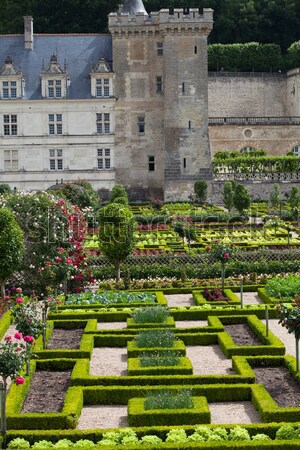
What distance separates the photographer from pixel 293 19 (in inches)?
2386

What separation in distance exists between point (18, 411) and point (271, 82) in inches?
1970

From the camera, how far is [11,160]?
44562 millimetres

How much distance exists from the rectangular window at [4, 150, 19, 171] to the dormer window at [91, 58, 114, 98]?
5.41 meters

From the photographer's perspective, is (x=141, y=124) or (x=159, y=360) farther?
(x=141, y=124)

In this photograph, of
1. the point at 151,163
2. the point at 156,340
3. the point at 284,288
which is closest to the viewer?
the point at 156,340

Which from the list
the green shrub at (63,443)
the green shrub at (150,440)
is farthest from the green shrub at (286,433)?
the green shrub at (63,443)

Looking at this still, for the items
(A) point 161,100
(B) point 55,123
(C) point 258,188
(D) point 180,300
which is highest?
(A) point 161,100

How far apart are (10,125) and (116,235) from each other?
2288cm

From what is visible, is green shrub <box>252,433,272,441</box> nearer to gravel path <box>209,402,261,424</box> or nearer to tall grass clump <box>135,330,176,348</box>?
gravel path <box>209,402,261,424</box>

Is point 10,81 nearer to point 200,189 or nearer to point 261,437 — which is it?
point 200,189

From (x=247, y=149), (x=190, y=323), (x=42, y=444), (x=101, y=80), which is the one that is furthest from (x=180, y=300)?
(x=247, y=149)

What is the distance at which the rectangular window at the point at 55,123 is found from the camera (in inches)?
1745

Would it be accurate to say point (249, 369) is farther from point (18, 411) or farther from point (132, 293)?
point (132, 293)

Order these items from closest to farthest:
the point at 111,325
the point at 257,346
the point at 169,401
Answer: the point at 169,401
the point at 257,346
the point at 111,325
